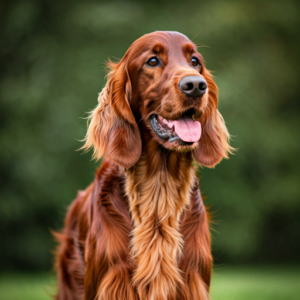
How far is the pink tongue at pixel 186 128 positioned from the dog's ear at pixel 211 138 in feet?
0.96

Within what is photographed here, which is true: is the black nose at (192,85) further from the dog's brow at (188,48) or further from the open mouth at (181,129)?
the dog's brow at (188,48)

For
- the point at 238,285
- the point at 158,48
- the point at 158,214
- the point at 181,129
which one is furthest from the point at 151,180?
the point at 238,285

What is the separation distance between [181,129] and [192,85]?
247 millimetres

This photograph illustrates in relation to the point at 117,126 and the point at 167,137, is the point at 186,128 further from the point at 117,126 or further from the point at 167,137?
the point at 117,126

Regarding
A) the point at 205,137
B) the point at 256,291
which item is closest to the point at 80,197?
the point at 205,137

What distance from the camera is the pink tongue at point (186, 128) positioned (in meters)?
2.09

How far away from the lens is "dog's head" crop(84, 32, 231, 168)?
82.0 inches

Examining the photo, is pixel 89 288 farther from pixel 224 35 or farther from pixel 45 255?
pixel 224 35

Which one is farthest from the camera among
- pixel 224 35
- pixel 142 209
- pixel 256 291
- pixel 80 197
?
pixel 224 35

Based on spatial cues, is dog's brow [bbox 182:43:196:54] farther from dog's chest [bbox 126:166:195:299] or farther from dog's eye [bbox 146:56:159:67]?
dog's chest [bbox 126:166:195:299]

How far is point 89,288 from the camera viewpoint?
2.19 meters

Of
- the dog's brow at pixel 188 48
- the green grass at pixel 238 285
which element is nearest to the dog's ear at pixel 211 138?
the dog's brow at pixel 188 48

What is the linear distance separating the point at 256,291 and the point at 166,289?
263 centimetres

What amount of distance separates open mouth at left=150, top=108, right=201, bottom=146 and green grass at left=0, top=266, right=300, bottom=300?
1.70 metres
